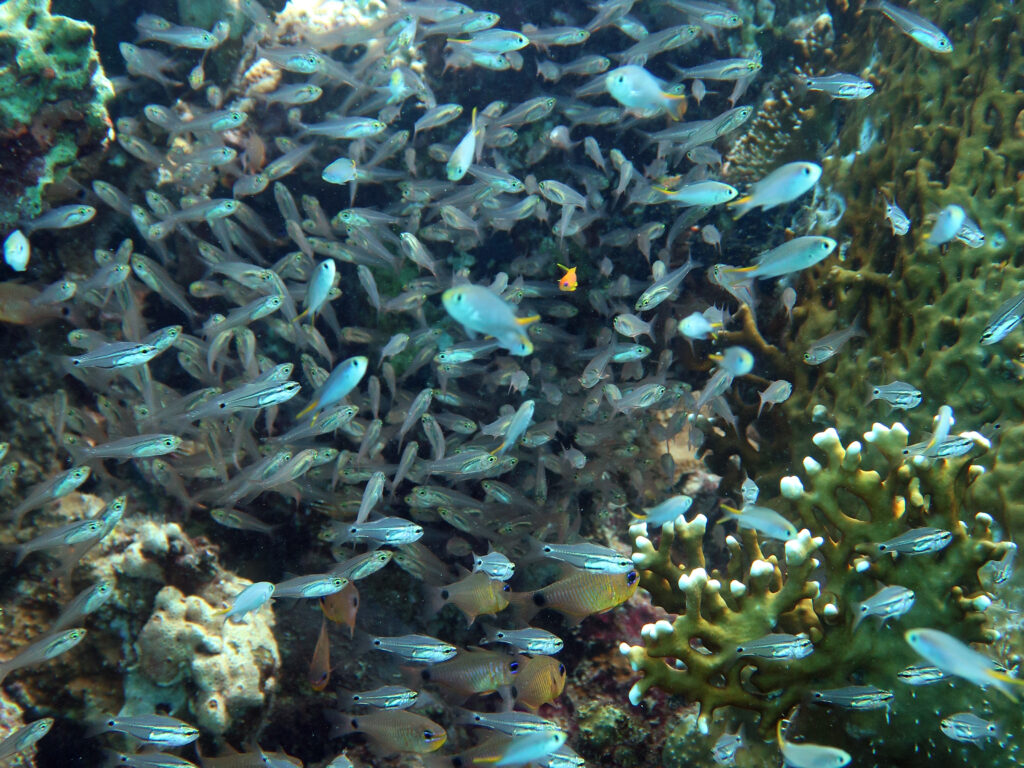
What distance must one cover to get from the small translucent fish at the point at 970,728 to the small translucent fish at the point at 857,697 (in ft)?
0.86

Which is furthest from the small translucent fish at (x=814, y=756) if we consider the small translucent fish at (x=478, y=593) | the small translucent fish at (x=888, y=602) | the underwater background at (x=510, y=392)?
the small translucent fish at (x=478, y=593)

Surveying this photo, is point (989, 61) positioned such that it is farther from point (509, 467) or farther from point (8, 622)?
point (8, 622)

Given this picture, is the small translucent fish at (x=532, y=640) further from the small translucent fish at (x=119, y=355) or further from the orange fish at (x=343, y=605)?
the small translucent fish at (x=119, y=355)

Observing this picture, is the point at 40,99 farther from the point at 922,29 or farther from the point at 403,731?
the point at 922,29

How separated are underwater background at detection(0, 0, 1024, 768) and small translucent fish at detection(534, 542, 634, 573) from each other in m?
0.02

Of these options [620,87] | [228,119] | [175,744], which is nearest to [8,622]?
A: [175,744]

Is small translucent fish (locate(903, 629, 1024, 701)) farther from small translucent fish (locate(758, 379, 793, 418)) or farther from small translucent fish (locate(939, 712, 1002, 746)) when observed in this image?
small translucent fish (locate(758, 379, 793, 418))

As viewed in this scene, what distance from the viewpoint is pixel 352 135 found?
193 inches

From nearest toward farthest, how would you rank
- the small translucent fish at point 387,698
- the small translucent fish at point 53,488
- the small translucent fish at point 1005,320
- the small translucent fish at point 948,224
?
the small translucent fish at point 1005,320 < the small translucent fish at point 948,224 < the small translucent fish at point 387,698 < the small translucent fish at point 53,488

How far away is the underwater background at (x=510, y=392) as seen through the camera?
326cm

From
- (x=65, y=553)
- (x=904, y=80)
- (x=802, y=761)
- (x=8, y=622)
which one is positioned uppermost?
Result: (x=904, y=80)

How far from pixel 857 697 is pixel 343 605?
3.36m

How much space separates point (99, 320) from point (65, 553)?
2241mm

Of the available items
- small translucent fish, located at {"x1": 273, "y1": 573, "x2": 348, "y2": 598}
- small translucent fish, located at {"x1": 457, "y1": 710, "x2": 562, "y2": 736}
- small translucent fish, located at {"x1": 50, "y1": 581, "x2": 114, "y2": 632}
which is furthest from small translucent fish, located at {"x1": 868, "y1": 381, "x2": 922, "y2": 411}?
small translucent fish, located at {"x1": 50, "y1": 581, "x2": 114, "y2": 632}
